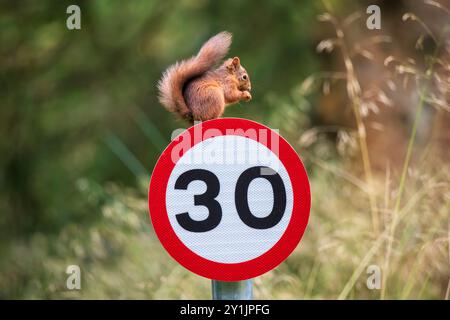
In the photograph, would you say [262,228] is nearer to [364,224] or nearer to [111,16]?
[364,224]

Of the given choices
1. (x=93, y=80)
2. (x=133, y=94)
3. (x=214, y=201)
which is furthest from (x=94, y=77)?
(x=214, y=201)

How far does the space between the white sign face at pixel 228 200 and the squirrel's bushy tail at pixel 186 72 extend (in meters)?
0.16

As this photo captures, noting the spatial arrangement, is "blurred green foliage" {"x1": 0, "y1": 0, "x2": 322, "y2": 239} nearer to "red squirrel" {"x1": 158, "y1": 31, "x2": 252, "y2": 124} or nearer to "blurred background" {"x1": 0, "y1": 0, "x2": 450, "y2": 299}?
"blurred background" {"x1": 0, "y1": 0, "x2": 450, "y2": 299}

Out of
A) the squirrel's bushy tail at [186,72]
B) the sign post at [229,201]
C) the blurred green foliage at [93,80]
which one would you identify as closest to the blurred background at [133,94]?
the blurred green foliage at [93,80]

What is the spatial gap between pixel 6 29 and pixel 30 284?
1.62m

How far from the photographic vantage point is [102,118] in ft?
18.1

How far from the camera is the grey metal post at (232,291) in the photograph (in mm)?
2037

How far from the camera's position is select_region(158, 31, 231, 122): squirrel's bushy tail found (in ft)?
7.18

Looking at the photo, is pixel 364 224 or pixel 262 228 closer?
pixel 262 228

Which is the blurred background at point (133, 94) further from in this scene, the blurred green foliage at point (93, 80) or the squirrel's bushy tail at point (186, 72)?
the squirrel's bushy tail at point (186, 72)

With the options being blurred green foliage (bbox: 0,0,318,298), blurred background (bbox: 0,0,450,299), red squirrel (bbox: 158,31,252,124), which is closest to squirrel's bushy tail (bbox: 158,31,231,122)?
red squirrel (bbox: 158,31,252,124)

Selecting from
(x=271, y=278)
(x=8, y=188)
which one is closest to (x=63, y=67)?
(x=8, y=188)

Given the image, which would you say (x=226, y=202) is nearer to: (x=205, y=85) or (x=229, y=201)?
(x=229, y=201)

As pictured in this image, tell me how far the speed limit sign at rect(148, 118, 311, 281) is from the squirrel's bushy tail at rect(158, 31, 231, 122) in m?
0.15
